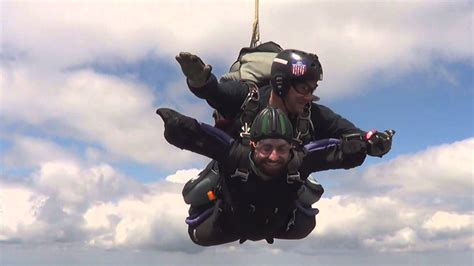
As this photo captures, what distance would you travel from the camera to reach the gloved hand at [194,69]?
5336mm

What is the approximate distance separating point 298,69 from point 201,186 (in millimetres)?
1912

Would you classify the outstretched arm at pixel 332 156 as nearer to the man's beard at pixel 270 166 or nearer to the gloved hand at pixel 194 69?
the man's beard at pixel 270 166

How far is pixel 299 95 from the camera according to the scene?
20.1 ft

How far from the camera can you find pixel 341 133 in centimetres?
667

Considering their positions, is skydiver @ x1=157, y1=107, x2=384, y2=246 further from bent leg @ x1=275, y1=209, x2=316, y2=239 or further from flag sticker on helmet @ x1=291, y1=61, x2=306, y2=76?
flag sticker on helmet @ x1=291, y1=61, x2=306, y2=76

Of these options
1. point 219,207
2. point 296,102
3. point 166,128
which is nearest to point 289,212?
point 219,207

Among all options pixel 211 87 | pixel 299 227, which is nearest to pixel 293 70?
pixel 211 87

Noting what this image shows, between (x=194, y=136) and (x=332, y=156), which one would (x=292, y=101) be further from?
(x=194, y=136)

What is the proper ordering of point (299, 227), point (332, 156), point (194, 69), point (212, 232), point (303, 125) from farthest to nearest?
point (299, 227), point (212, 232), point (303, 125), point (332, 156), point (194, 69)

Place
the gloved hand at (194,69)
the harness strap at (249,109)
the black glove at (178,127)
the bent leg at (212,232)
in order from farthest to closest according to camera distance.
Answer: the bent leg at (212,232)
the harness strap at (249,109)
the black glove at (178,127)
the gloved hand at (194,69)

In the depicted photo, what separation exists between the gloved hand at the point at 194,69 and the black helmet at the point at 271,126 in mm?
641

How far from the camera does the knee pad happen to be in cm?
701

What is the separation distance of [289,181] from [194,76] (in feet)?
4.69

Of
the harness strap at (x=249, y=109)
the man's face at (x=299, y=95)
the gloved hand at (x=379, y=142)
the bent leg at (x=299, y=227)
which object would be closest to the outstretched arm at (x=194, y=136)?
the harness strap at (x=249, y=109)
